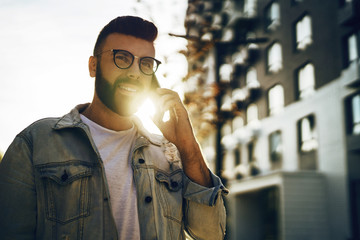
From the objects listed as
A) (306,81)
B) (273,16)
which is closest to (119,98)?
(306,81)

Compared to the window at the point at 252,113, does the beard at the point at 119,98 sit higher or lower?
lower

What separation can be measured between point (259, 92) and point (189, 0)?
16.9m

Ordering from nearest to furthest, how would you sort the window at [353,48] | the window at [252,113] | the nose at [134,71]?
the nose at [134,71] → the window at [353,48] → the window at [252,113]

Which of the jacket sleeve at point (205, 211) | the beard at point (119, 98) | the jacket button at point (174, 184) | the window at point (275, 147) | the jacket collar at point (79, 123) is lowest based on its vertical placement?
the jacket sleeve at point (205, 211)

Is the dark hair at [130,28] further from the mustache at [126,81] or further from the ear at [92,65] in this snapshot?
the mustache at [126,81]

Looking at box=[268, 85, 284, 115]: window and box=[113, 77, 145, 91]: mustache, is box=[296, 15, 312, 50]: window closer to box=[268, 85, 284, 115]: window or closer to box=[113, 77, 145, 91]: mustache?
box=[268, 85, 284, 115]: window

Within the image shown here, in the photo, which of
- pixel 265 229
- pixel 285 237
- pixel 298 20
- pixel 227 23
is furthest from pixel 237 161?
pixel 227 23

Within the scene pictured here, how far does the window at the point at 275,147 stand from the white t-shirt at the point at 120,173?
2292 centimetres

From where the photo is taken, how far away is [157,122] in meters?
2.96

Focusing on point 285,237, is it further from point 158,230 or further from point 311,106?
point 158,230

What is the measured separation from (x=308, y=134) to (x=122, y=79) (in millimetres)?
20848

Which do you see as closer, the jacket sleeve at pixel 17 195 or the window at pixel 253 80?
the jacket sleeve at pixel 17 195

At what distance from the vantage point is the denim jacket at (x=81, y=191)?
2260 millimetres

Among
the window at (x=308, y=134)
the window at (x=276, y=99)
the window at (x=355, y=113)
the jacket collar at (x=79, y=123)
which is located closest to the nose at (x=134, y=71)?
the jacket collar at (x=79, y=123)
